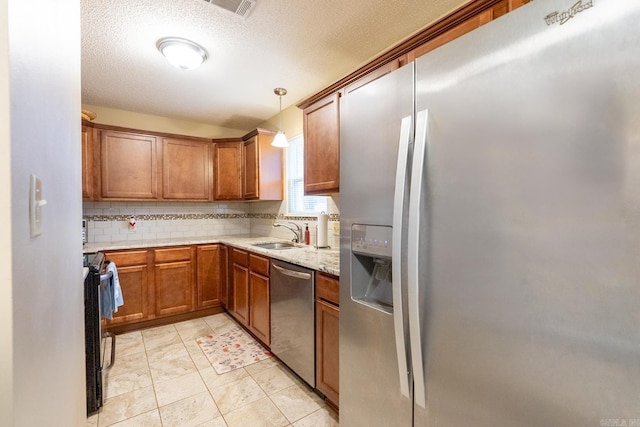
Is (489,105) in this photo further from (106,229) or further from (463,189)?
(106,229)

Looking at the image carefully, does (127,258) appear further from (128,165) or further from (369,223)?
(369,223)

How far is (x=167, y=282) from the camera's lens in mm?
3135

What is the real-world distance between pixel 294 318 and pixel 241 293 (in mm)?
1073

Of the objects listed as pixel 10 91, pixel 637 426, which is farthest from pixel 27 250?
pixel 637 426

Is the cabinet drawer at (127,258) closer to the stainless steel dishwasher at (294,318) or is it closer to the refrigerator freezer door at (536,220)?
the stainless steel dishwasher at (294,318)

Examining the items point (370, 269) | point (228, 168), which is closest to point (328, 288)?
point (370, 269)

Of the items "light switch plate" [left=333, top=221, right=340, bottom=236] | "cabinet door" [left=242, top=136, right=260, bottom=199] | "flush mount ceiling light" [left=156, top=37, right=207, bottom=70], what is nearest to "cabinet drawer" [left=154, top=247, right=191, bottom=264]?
"cabinet door" [left=242, top=136, right=260, bottom=199]

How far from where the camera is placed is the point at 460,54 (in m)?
0.91

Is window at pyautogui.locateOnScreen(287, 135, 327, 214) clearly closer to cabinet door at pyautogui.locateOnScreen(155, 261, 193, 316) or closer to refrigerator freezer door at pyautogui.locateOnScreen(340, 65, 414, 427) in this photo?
cabinet door at pyautogui.locateOnScreen(155, 261, 193, 316)

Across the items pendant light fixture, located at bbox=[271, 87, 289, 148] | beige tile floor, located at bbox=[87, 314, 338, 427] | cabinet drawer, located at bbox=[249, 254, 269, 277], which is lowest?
beige tile floor, located at bbox=[87, 314, 338, 427]

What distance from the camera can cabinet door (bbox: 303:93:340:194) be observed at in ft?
6.68

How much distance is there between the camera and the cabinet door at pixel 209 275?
10.9 feet

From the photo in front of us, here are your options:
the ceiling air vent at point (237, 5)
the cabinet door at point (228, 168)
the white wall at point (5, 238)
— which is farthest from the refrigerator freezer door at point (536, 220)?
the cabinet door at point (228, 168)

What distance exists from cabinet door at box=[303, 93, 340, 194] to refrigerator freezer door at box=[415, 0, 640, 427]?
3.55 ft
